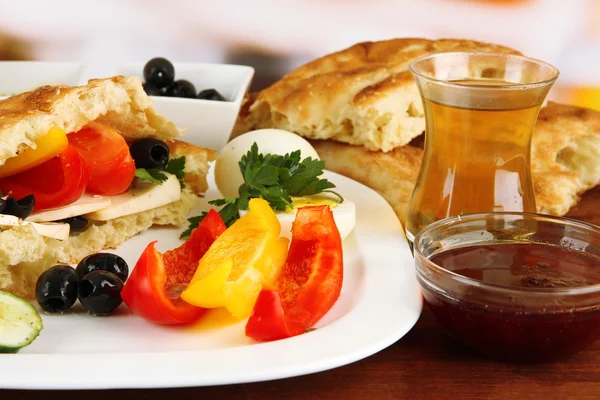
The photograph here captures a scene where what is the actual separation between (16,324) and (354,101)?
76.5 inches

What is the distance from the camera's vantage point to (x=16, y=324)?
2238 millimetres

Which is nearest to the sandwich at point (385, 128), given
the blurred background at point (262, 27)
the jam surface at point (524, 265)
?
the jam surface at point (524, 265)

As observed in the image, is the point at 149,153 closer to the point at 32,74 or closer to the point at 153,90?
the point at 153,90

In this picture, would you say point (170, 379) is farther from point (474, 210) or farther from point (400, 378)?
point (474, 210)

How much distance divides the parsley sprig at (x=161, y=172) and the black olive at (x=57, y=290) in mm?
853

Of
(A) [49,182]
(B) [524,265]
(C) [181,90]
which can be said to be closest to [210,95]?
(C) [181,90]

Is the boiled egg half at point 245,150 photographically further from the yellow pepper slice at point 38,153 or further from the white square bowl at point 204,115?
the yellow pepper slice at point 38,153

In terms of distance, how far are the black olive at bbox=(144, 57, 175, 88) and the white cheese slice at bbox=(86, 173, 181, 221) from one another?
102 cm

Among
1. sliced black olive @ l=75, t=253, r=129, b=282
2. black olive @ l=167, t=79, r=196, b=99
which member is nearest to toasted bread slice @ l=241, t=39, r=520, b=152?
black olive @ l=167, t=79, r=196, b=99

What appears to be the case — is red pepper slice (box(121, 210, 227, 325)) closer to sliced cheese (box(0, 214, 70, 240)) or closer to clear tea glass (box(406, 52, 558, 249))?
sliced cheese (box(0, 214, 70, 240))

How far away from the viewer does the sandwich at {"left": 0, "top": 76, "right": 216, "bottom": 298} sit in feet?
9.04

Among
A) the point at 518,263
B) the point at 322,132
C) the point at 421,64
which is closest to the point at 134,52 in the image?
the point at 322,132

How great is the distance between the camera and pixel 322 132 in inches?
150

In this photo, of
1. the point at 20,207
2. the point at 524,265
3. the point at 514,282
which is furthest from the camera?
the point at 20,207
